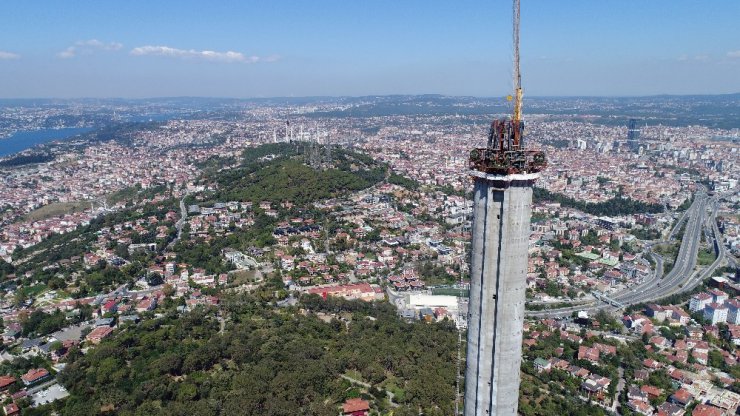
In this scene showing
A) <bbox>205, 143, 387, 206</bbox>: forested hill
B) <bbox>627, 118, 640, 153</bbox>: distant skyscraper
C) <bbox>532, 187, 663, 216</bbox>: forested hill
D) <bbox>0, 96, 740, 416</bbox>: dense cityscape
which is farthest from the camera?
<bbox>627, 118, 640, 153</bbox>: distant skyscraper

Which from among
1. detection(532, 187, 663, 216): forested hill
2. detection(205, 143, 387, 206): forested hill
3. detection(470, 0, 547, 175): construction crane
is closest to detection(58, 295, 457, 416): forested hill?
detection(470, 0, 547, 175): construction crane

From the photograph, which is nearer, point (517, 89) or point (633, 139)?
point (517, 89)

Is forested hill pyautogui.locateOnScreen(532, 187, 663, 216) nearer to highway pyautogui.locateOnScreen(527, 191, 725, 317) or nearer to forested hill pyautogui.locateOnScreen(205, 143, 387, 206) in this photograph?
highway pyautogui.locateOnScreen(527, 191, 725, 317)

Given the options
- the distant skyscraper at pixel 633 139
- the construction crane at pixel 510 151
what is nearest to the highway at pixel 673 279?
the construction crane at pixel 510 151

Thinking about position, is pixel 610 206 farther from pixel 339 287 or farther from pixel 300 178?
pixel 339 287

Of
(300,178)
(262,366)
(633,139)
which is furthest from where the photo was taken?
(633,139)

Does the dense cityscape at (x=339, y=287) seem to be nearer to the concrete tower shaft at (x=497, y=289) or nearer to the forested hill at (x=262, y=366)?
the forested hill at (x=262, y=366)

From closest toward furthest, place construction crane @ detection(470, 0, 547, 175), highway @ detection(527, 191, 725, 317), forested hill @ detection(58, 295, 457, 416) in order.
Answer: construction crane @ detection(470, 0, 547, 175) → forested hill @ detection(58, 295, 457, 416) → highway @ detection(527, 191, 725, 317)

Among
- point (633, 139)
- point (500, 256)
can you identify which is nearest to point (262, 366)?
point (500, 256)
